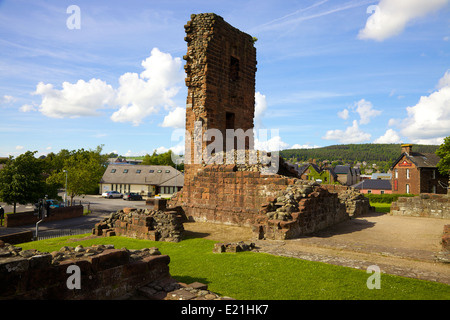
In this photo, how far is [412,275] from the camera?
6.88 m

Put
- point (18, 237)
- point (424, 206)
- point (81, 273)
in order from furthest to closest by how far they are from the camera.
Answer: point (424, 206) → point (18, 237) → point (81, 273)

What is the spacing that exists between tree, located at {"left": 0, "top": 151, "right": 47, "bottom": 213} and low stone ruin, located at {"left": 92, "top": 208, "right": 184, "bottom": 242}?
2052cm

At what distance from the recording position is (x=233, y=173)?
1508 centimetres

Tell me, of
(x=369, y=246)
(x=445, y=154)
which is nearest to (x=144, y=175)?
(x=445, y=154)

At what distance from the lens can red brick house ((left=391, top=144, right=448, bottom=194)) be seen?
166 ft

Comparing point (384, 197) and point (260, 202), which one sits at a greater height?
point (260, 202)

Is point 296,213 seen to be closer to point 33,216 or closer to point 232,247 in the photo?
point 232,247

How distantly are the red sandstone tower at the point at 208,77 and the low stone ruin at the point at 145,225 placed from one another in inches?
206

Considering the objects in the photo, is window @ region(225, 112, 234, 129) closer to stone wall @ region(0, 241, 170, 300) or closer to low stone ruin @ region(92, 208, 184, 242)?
low stone ruin @ region(92, 208, 184, 242)

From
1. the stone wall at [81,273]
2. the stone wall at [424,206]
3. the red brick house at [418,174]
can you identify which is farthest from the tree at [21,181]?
the red brick house at [418,174]

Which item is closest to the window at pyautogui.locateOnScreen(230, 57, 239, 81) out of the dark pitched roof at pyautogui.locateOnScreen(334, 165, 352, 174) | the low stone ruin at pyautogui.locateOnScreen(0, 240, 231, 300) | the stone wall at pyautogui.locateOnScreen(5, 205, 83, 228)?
the low stone ruin at pyautogui.locateOnScreen(0, 240, 231, 300)

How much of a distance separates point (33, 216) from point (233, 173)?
2288 cm
